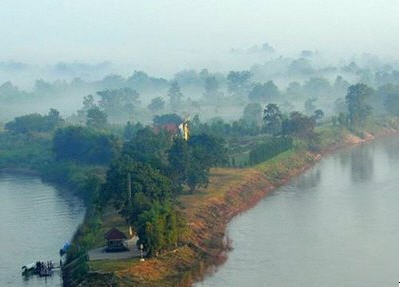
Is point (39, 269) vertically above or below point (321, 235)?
below

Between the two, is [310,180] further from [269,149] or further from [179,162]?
[179,162]

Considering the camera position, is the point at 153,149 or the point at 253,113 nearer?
the point at 153,149

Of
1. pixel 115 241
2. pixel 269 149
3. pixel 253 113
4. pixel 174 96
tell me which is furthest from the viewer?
pixel 174 96

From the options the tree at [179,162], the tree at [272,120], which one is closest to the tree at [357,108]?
the tree at [272,120]

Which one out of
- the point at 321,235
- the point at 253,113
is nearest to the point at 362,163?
the point at 321,235

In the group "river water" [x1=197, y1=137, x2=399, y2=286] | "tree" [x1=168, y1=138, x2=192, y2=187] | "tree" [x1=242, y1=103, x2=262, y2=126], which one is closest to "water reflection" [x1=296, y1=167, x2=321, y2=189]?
"river water" [x1=197, y1=137, x2=399, y2=286]

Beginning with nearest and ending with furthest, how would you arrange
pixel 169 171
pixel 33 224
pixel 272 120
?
pixel 33 224, pixel 169 171, pixel 272 120

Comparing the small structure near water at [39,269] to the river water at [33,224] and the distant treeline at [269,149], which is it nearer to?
the river water at [33,224]

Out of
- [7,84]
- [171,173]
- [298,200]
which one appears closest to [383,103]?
[298,200]
